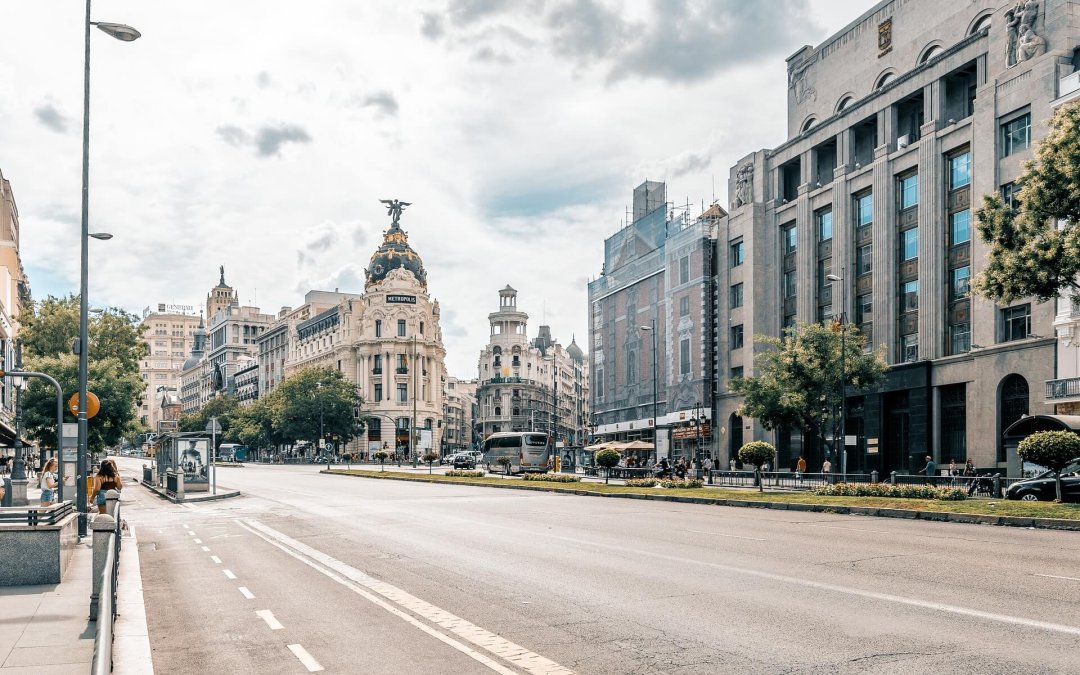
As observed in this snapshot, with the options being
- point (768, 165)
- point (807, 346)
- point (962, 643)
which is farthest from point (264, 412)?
point (962, 643)

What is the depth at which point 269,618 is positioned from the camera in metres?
11.2

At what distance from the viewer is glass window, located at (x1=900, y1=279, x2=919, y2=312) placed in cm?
5125

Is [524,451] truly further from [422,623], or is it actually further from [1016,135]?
[422,623]

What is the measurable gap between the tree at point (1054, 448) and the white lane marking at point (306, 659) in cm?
2278

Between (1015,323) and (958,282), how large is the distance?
4.90m

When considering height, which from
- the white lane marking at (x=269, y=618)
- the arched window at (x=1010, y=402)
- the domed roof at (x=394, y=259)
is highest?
the domed roof at (x=394, y=259)

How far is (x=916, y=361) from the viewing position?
165ft

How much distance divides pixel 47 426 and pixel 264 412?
78219mm

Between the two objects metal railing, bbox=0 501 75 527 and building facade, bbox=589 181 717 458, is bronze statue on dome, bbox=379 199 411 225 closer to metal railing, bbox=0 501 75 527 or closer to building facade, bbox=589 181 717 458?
building facade, bbox=589 181 717 458

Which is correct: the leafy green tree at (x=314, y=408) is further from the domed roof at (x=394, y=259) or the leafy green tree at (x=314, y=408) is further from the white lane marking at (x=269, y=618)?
the white lane marking at (x=269, y=618)

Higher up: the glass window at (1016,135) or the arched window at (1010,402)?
the glass window at (1016,135)

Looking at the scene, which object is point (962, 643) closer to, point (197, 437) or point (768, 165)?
point (197, 437)

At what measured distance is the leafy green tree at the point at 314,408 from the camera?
117688 mm

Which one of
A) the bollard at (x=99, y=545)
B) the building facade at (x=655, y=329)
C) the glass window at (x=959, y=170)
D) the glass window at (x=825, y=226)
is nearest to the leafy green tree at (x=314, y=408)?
the building facade at (x=655, y=329)
